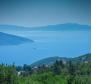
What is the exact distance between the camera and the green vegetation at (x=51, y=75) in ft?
23.9

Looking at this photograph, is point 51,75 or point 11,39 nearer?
point 51,75

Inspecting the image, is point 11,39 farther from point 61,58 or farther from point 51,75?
point 51,75

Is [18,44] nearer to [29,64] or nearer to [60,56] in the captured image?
[29,64]

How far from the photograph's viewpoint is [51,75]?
376 inches

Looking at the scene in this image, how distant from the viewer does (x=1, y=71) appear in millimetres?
7391

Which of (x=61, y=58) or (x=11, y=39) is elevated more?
(x=11, y=39)

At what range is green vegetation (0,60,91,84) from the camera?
730cm

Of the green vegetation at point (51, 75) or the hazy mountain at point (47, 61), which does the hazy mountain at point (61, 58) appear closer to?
the hazy mountain at point (47, 61)

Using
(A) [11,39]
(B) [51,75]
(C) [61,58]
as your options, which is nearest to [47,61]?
(C) [61,58]

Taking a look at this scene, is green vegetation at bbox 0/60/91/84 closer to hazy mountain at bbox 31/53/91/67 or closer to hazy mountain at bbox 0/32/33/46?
hazy mountain at bbox 31/53/91/67

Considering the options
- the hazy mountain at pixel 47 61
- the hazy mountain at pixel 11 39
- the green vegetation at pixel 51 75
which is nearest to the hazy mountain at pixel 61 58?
the hazy mountain at pixel 47 61

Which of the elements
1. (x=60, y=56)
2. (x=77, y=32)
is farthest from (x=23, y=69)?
(x=77, y=32)

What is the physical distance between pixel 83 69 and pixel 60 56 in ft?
6.50

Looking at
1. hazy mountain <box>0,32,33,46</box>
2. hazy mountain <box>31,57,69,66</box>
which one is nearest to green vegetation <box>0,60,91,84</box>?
hazy mountain <box>31,57,69,66</box>
